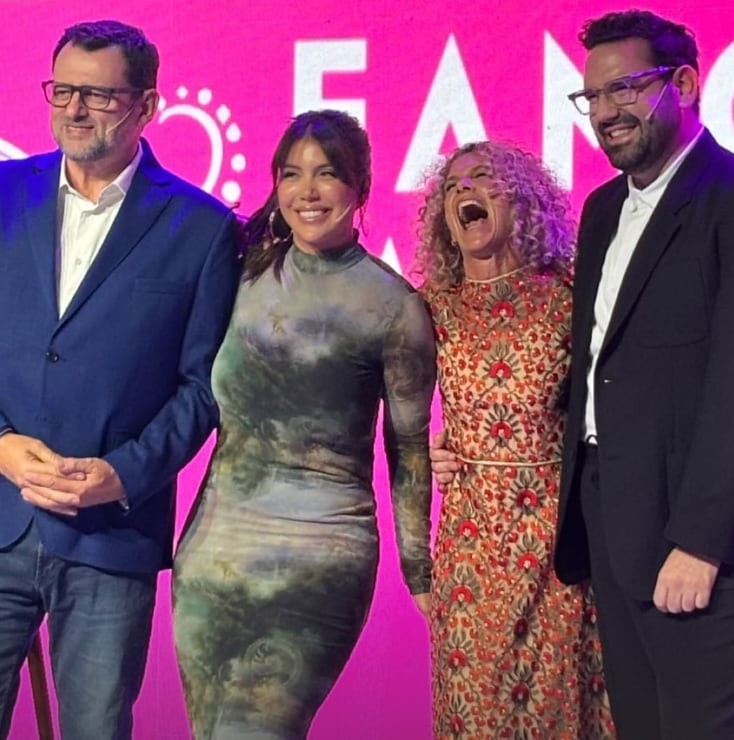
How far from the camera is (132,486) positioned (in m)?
2.23

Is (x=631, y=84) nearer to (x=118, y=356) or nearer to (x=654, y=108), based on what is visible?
(x=654, y=108)

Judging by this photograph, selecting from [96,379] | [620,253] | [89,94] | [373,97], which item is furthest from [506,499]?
[373,97]

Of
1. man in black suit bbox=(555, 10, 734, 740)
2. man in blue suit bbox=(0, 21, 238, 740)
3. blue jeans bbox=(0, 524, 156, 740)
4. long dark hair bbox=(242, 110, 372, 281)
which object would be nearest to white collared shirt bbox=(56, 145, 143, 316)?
man in blue suit bbox=(0, 21, 238, 740)

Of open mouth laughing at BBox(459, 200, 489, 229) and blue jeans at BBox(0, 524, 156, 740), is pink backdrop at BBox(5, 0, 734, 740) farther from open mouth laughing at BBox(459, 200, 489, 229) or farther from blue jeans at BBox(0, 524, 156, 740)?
blue jeans at BBox(0, 524, 156, 740)

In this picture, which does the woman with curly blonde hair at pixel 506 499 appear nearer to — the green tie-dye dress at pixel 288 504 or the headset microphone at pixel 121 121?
the green tie-dye dress at pixel 288 504

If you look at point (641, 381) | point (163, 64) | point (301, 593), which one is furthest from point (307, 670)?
point (163, 64)

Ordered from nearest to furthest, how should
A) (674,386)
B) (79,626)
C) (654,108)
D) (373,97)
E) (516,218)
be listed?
(674,386), (654,108), (79,626), (516,218), (373,97)

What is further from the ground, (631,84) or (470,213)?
(631,84)

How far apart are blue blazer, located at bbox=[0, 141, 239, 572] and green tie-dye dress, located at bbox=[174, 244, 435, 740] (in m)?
0.08

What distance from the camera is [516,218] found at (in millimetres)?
2387

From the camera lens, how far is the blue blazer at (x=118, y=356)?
226 centimetres

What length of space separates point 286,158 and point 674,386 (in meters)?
0.84

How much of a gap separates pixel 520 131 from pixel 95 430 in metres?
1.45

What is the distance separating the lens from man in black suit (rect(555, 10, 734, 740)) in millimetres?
1950
